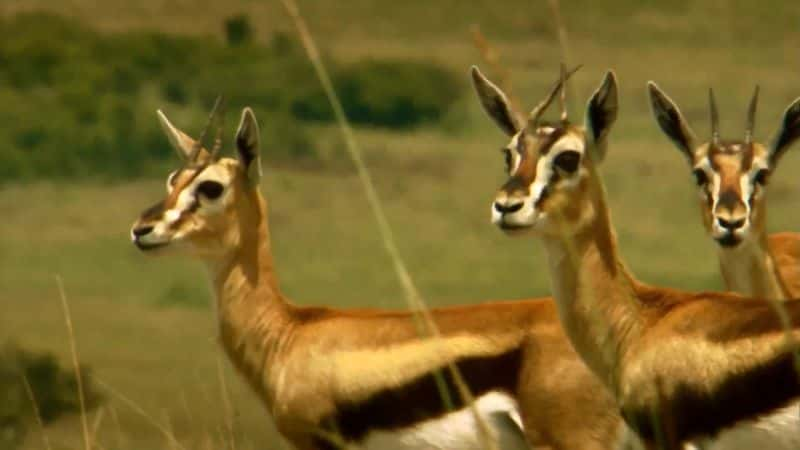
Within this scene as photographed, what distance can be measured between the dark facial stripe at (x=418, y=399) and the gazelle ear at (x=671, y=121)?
1482mm

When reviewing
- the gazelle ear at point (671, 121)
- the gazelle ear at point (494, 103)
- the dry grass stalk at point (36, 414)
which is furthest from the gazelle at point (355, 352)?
the gazelle ear at point (671, 121)

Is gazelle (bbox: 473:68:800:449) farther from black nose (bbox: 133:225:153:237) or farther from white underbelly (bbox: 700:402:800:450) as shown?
black nose (bbox: 133:225:153:237)

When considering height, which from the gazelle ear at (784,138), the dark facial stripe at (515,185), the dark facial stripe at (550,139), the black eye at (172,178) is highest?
the dark facial stripe at (550,139)

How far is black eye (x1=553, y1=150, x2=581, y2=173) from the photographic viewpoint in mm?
9211

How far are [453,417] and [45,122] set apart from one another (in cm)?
3127

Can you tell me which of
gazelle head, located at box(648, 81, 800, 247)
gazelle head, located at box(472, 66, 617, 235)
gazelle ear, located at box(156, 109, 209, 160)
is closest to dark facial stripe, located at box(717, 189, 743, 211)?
gazelle head, located at box(648, 81, 800, 247)

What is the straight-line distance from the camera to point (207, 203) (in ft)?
35.3

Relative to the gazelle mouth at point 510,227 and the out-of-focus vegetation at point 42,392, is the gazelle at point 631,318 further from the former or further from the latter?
the out-of-focus vegetation at point 42,392

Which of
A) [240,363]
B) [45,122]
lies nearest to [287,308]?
[240,363]

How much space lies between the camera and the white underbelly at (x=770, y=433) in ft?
26.2

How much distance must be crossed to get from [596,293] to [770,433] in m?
1.36

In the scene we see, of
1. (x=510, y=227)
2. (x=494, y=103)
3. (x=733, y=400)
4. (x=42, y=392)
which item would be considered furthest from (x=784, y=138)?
(x=42, y=392)

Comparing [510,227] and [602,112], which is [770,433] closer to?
[510,227]

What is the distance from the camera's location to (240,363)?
1084cm
